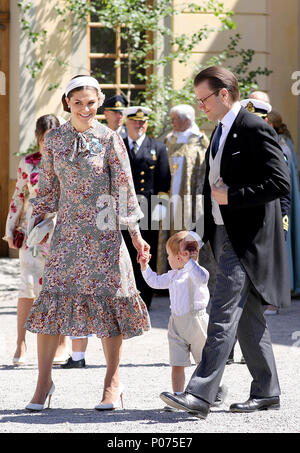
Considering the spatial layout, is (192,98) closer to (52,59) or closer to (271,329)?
(52,59)

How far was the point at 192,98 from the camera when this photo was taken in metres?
11.5

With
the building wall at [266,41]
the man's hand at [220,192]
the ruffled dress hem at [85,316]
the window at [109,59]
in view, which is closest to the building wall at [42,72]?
the window at [109,59]

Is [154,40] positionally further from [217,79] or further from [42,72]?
[217,79]

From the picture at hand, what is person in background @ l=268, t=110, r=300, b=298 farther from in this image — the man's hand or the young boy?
the man's hand

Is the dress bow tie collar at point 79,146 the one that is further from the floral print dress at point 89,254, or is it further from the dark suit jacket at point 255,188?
the dark suit jacket at point 255,188

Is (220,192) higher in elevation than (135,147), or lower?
lower

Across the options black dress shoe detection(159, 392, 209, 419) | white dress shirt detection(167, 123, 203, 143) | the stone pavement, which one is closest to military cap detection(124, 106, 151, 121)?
white dress shirt detection(167, 123, 203, 143)

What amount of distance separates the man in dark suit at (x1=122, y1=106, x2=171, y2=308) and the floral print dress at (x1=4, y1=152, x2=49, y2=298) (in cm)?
229

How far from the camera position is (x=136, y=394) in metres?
5.79

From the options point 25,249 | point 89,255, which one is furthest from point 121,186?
point 25,249

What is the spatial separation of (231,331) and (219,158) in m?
0.83

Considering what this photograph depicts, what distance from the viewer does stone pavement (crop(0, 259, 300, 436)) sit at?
4.92 meters

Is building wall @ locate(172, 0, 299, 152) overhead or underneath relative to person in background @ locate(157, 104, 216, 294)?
overhead
